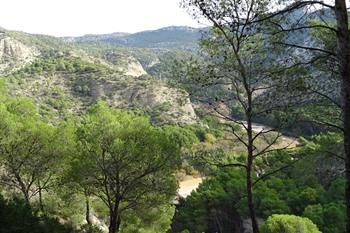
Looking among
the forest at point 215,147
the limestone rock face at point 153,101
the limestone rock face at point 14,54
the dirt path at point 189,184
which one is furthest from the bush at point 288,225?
the limestone rock face at point 14,54

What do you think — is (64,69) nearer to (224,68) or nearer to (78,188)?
(78,188)

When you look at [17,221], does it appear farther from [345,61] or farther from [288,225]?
[288,225]

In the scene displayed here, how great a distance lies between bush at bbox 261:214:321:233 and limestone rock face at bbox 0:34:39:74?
334ft

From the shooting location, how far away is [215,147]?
2914 cm

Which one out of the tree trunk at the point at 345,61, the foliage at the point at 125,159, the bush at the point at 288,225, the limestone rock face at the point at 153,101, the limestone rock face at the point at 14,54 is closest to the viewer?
the tree trunk at the point at 345,61

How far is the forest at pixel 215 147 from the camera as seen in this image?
36.2 ft

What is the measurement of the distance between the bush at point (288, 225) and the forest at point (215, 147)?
82 mm

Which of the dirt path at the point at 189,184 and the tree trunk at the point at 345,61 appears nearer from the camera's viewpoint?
the tree trunk at the point at 345,61

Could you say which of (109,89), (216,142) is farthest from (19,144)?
(109,89)

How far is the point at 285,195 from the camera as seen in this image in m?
39.8

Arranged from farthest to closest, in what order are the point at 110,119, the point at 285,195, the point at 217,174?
the point at 217,174 < the point at 285,195 < the point at 110,119

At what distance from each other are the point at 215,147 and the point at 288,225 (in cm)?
690

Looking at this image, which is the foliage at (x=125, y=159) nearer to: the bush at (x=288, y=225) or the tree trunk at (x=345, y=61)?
the bush at (x=288, y=225)

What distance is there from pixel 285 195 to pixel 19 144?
25119 mm
